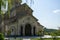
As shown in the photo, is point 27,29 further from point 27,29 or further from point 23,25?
point 23,25

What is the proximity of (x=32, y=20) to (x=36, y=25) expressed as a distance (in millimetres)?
1416

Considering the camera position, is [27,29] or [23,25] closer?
[23,25]

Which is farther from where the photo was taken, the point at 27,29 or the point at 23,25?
the point at 27,29

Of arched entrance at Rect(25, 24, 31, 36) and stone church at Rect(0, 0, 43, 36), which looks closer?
stone church at Rect(0, 0, 43, 36)

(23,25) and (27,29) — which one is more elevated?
(23,25)

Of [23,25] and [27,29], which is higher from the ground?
[23,25]

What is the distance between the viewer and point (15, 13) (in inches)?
1612

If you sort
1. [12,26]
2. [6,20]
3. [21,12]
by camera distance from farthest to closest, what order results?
Result: [21,12] < [6,20] < [12,26]

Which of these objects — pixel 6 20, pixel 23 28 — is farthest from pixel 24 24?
pixel 6 20

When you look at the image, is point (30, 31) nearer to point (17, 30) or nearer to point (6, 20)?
point (17, 30)

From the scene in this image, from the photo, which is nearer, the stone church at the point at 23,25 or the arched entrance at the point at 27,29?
the stone church at the point at 23,25

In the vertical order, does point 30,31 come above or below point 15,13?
below

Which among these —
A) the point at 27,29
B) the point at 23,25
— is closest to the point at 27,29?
the point at 27,29

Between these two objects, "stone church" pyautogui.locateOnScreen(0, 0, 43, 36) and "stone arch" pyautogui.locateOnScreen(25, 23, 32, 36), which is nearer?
"stone church" pyautogui.locateOnScreen(0, 0, 43, 36)
